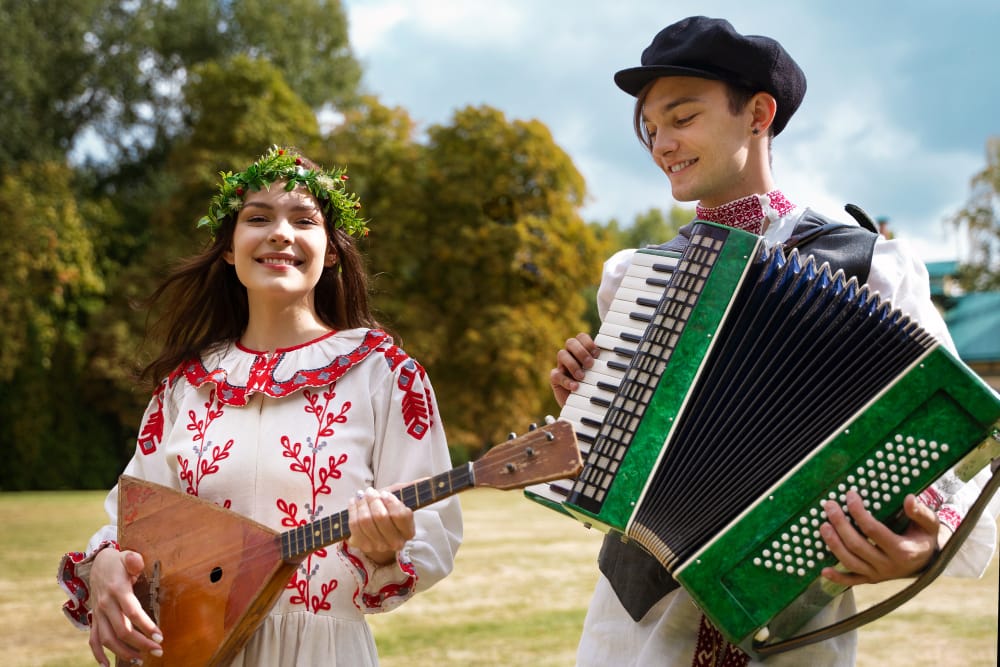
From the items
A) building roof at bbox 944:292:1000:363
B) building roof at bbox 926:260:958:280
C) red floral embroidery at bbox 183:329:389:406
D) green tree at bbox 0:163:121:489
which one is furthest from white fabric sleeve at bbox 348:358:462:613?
building roof at bbox 926:260:958:280

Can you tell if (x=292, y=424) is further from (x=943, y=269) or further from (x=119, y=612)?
(x=943, y=269)

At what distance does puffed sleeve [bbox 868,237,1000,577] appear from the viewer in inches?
81.3

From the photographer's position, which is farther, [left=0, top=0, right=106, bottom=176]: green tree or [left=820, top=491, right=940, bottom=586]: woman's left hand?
[left=0, top=0, right=106, bottom=176]: green tree

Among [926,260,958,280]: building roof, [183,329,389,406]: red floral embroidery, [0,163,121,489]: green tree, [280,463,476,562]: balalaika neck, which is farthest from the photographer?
[926,260,958,280]: building roof

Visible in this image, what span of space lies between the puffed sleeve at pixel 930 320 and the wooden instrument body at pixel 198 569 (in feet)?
4.68

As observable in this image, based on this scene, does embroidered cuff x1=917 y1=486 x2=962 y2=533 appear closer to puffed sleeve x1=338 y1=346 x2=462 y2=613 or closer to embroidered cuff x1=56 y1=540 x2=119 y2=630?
puffed sleeve x1=338 y1=346 x2=462 y2=613

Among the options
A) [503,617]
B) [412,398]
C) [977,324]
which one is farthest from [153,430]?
[977,324]

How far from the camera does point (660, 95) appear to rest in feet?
7.91

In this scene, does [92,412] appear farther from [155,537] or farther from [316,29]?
[155,537]

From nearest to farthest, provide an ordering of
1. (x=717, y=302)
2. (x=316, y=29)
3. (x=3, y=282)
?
1. (x=717, y=302)
2. (x=3, y=282)
3. (x=316, y=29)

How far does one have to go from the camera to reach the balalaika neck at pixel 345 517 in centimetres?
208

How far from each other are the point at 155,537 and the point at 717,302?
1.46 meters

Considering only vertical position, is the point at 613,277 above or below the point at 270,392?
above

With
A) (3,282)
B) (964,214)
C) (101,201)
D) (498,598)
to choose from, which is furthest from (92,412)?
(964,214)
